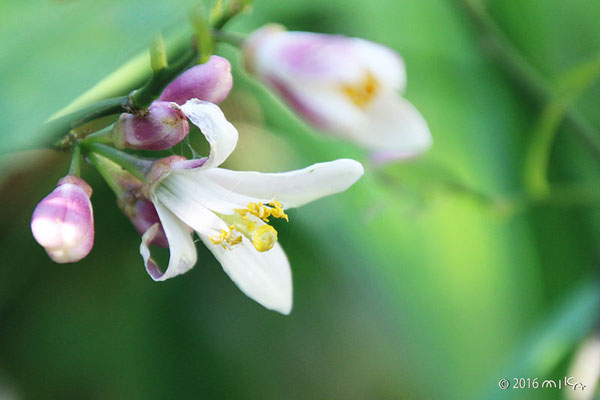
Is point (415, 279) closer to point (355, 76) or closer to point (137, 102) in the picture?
point (137, 102)

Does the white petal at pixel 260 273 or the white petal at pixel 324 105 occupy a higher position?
the white petal at pixel 324 105

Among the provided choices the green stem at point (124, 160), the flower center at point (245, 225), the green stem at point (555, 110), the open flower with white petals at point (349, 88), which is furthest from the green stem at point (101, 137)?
the green stem at point (555, 110)

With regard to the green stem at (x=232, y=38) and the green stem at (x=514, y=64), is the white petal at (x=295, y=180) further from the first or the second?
the green stem at (x=514, y=64)

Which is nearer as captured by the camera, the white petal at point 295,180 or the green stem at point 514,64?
the white petal at point 295,180

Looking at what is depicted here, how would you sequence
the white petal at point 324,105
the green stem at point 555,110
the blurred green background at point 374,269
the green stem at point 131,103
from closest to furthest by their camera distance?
the white petal at point 324,105 < the green stem at point 131,103 < the green stem at point 555,110 < the blurred green background at point 374,269

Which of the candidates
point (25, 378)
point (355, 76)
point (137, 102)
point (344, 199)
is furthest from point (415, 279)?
Answer: point (355, 76)

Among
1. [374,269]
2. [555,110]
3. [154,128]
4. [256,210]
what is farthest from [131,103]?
[374,269]

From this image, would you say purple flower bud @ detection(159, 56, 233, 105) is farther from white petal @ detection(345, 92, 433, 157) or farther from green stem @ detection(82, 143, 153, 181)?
white petal @ detection(345, 92, 433, 157)

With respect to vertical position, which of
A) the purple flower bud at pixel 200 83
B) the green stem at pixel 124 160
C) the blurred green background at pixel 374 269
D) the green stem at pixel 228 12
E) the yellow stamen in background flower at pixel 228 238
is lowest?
the blurred green background at pixel 374 269
